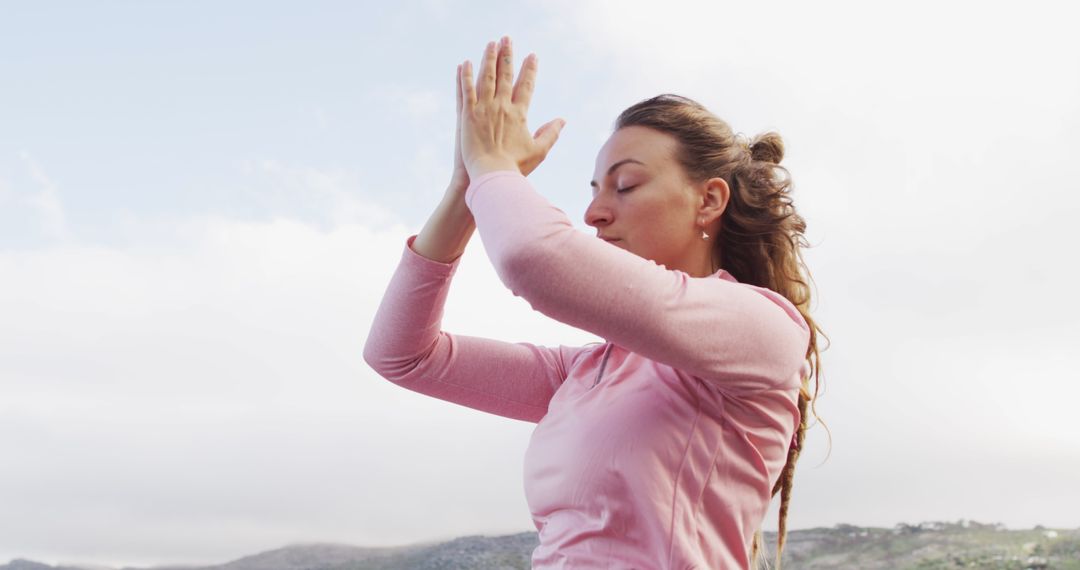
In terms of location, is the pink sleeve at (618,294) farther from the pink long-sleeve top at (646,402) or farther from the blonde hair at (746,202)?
the blonde hair at (746,202)

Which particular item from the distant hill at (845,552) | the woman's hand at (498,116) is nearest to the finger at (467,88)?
the woman's hand at (498,116)

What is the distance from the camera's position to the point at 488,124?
119 centimetres

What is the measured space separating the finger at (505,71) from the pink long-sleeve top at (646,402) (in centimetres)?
13

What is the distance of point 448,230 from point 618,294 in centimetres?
46

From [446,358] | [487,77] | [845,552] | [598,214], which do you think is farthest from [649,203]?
[845,552]

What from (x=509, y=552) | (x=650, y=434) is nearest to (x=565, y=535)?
(x=650, y=434)

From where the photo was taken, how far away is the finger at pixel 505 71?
3.96 ft

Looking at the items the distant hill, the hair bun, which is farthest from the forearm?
the distant hill

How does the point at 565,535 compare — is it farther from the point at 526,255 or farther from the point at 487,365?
the point at 487,365

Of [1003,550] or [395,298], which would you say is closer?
[395,298]

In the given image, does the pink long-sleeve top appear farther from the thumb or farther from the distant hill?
the distant hill

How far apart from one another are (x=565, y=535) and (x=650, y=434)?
0.15 m

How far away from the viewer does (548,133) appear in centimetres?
126

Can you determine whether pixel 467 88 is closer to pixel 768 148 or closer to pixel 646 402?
pixel 646 402
